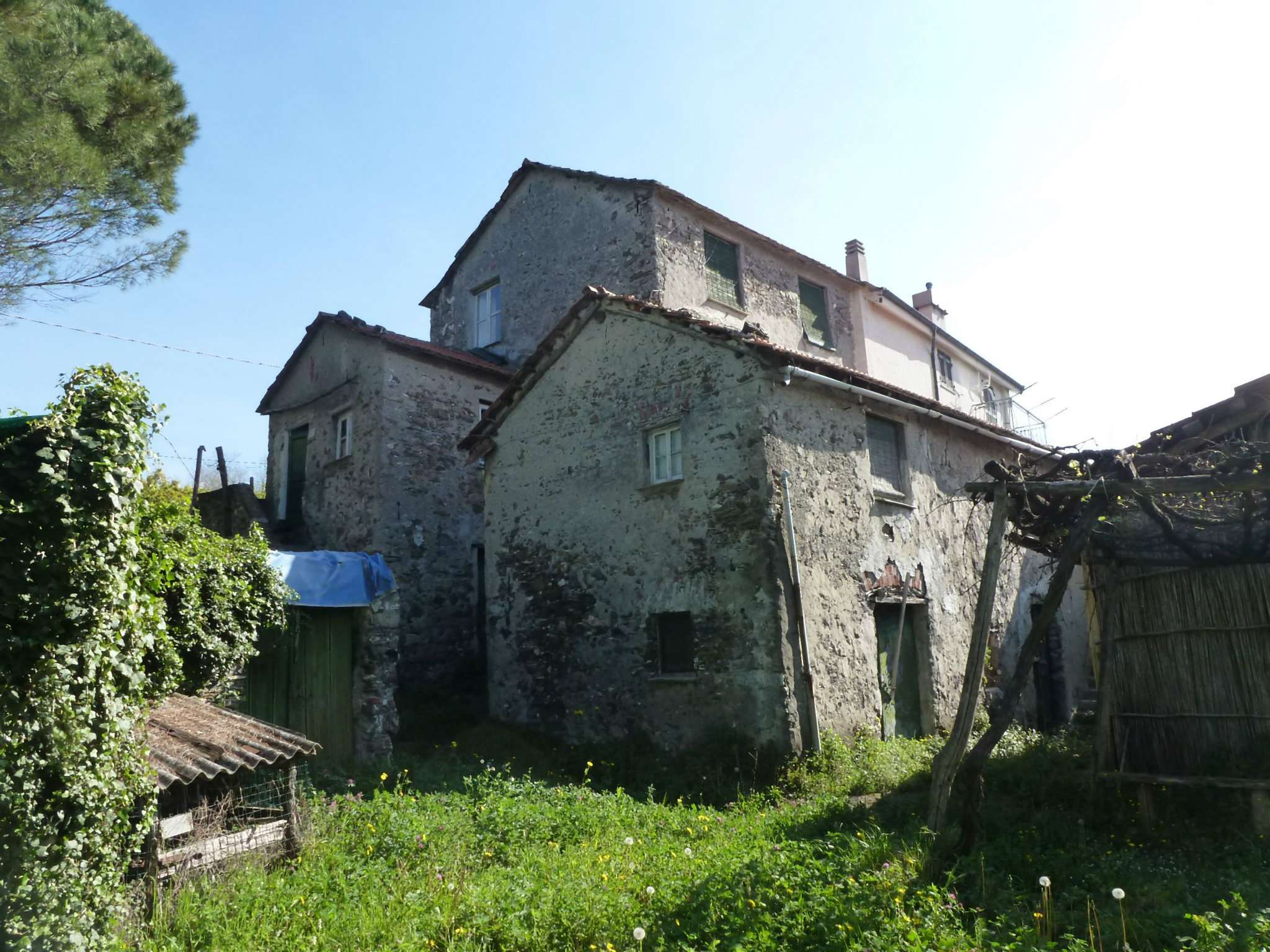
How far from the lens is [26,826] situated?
16.5ft

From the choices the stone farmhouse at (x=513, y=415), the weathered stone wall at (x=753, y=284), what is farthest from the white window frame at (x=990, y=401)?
the weathered stone wall at (x=753, y=284)

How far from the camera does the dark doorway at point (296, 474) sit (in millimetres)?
16656

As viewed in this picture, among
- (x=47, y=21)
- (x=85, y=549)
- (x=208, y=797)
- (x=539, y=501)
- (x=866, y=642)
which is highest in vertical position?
(x=47, y=21)

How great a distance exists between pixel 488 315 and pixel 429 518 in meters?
5.43

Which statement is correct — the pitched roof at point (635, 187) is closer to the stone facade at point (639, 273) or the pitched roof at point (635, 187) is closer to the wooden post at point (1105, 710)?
the stone facade at point (639, 273)

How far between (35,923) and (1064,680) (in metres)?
13.9

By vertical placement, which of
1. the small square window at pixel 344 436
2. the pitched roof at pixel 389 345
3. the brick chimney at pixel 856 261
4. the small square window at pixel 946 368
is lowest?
the small square window at pixel 344 436

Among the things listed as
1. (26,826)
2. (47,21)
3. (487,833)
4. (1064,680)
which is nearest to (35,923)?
(26,826)

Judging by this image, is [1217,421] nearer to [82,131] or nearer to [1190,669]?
[1190,669]

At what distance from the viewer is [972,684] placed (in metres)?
6.89

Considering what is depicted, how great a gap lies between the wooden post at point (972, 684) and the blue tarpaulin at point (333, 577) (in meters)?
7.38

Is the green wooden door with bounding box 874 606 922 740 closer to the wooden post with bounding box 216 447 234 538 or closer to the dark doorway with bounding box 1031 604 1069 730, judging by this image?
the dark doorway with bounding box 1031 604 1069 730

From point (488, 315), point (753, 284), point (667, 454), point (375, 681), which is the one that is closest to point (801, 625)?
point (667, 454)

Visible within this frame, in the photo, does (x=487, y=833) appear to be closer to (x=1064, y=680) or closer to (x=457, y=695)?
(x=457, y=695)
